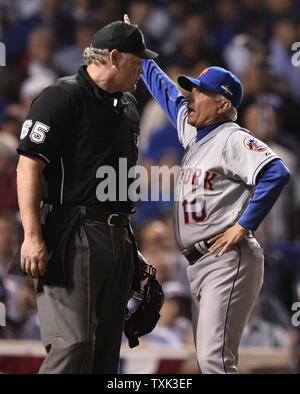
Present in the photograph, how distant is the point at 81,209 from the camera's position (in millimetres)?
3100

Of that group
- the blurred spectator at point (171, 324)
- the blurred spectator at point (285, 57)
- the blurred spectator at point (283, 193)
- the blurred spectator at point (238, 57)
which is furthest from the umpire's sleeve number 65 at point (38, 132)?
the blurred spectator at point (285, 57)

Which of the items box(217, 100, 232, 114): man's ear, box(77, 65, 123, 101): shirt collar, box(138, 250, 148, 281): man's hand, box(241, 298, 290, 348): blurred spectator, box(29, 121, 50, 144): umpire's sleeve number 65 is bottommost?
box(241, 298, 290, 348): blurred spectator

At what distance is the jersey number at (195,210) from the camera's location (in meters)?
3.44

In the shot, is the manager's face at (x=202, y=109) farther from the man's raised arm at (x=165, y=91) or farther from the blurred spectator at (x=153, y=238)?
the blurred spectator at (x=153, y=238)

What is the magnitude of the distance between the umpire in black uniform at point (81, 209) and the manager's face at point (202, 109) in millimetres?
401

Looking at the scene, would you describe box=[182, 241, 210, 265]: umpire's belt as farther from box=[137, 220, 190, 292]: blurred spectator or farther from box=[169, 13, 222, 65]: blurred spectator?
box=[169, 13, 222, 65]: blurred spectator

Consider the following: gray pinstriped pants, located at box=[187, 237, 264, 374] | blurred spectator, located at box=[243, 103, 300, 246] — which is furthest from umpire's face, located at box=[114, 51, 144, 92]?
blurred spectator, located at box=[243, 103, 300, 246]

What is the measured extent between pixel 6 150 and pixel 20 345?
2.12 m

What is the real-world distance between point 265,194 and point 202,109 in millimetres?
595

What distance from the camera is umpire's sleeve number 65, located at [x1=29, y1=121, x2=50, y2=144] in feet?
9.82

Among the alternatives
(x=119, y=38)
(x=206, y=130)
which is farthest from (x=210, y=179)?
(x=119, y=38)

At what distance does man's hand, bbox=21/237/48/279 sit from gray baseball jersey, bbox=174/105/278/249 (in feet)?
2.67

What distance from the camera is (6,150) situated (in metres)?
6.64

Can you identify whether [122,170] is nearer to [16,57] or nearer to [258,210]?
[258,210]
